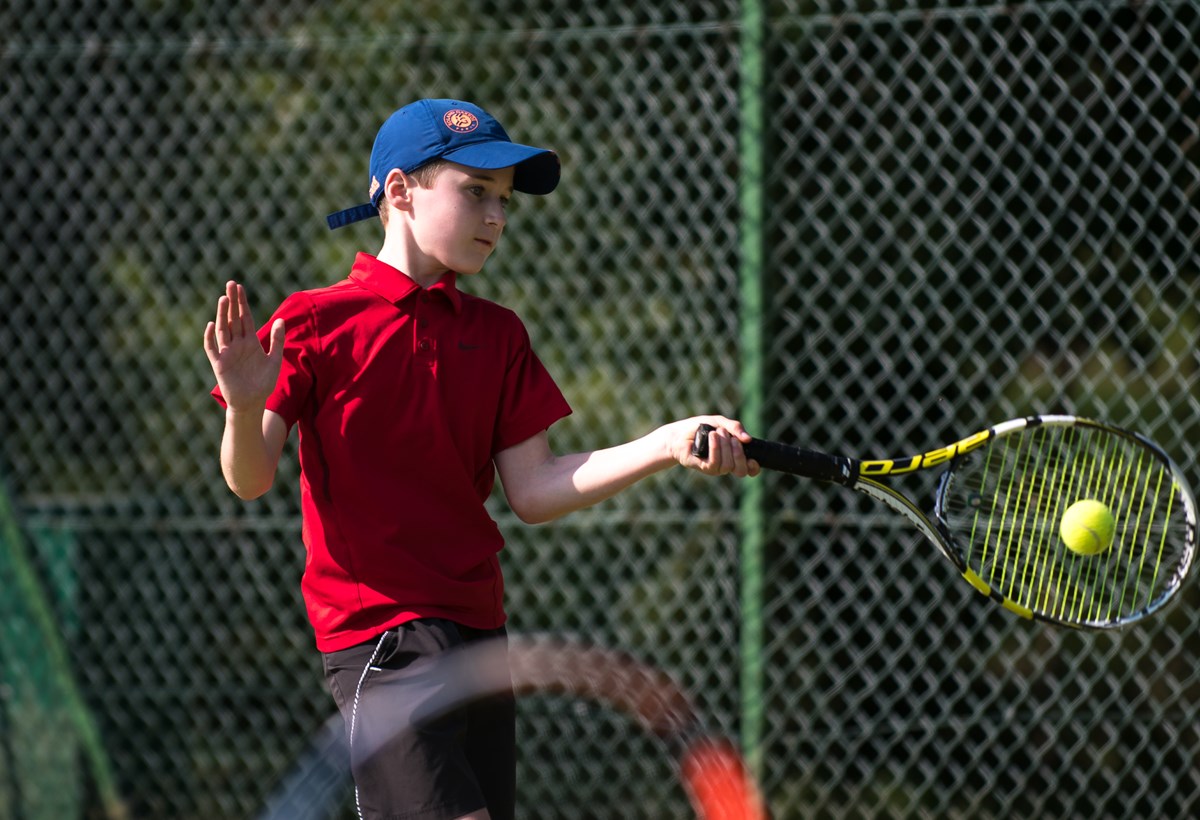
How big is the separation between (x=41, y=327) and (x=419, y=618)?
9.28 ft

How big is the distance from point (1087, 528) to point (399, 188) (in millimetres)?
1473

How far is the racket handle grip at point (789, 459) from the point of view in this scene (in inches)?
97.5

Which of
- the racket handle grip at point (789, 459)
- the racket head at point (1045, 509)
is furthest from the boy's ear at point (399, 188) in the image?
the racket head at point (1045, 509)

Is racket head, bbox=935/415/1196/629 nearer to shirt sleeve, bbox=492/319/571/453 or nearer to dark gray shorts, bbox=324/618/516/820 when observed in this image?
shirt sleeve, bbox=492/319/571/453

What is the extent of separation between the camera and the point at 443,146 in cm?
260

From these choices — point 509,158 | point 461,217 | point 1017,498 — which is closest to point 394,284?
point 461,217

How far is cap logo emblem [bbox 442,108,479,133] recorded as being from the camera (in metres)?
2.62

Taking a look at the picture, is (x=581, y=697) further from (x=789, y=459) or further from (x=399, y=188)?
(x=399, y=188)

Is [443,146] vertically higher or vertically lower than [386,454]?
higher

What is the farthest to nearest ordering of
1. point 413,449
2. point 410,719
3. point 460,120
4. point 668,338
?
point 668,338 < point 460,120 < point 413,449 < point 410,719

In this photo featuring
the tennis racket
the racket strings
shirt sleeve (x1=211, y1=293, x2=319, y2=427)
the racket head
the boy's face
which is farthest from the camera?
the racket strings

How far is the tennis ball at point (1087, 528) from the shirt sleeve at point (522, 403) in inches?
40.8

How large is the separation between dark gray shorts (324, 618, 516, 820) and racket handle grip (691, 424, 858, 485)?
51 centimetres

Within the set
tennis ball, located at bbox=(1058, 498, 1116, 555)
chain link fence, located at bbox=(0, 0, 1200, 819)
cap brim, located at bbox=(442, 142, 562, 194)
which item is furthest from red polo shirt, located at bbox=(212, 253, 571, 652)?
chain link fence, located at bbox=(0, 0, 1200, 819)
